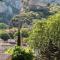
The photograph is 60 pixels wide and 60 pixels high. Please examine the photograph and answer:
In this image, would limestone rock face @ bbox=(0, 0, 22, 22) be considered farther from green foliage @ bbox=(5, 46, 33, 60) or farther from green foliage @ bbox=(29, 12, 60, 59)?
green foliage @ bbox=(5, 46, 33, 60)

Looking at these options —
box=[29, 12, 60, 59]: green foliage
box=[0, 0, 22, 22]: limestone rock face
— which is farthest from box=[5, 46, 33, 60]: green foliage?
box=[0, 0, 22, 22]: limestone rock face

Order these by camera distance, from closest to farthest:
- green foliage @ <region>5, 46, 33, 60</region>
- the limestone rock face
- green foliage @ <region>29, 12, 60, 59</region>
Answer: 1. green foliage @ <region>5, 46, 33, 60</region>
2. green foliage @ <region>29, 12, 60, 59</region>
3. the limestone rock face

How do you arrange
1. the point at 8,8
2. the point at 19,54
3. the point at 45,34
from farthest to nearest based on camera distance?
the point at 8,8 < the point at 45,34 < the point at 19,54

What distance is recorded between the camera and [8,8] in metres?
62.8

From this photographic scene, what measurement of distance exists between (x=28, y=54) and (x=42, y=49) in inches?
119

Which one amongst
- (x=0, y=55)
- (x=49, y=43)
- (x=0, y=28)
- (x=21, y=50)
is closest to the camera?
(x=0, y=55)

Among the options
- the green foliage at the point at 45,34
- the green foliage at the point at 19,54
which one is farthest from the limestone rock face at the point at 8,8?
the green foliage at the point at 19,54

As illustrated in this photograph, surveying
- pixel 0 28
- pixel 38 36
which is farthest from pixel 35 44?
pixel 0 28

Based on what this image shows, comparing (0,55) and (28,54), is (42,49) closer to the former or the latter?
(28,54)

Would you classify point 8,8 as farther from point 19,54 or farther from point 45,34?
point 19,54

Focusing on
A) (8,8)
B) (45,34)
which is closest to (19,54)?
(45,34)

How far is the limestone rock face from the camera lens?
195ft

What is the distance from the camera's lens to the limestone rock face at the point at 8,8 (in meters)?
59.5

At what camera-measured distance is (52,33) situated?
18703 millimetres
